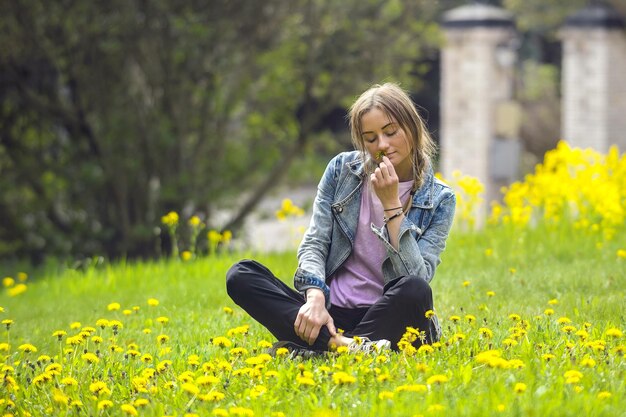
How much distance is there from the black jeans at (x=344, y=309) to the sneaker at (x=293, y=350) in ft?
0.10

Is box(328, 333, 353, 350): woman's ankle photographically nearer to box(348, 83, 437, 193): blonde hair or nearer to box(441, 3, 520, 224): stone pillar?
box(348, 83, 437, 193): blonde hair

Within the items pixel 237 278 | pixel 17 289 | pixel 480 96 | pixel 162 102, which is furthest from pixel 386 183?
pixel 480 96

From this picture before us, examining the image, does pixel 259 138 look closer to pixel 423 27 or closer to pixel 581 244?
pixel 423 27

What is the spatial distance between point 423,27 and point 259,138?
82.0 inches

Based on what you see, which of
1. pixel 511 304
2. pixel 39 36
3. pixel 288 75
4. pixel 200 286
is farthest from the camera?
pixel 288 75

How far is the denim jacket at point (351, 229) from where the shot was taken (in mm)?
4045

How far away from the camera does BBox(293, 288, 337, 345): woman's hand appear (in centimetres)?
391

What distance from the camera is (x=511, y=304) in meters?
5.23

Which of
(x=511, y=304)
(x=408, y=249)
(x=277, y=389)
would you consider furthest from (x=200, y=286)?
(x=277, y=389)

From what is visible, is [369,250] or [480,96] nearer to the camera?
[369,250]

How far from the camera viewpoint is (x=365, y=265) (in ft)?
13.9

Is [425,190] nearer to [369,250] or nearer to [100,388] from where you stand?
[369,250]

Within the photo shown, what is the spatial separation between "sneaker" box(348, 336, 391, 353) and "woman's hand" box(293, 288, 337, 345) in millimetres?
125

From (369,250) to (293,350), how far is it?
0.50 meters
